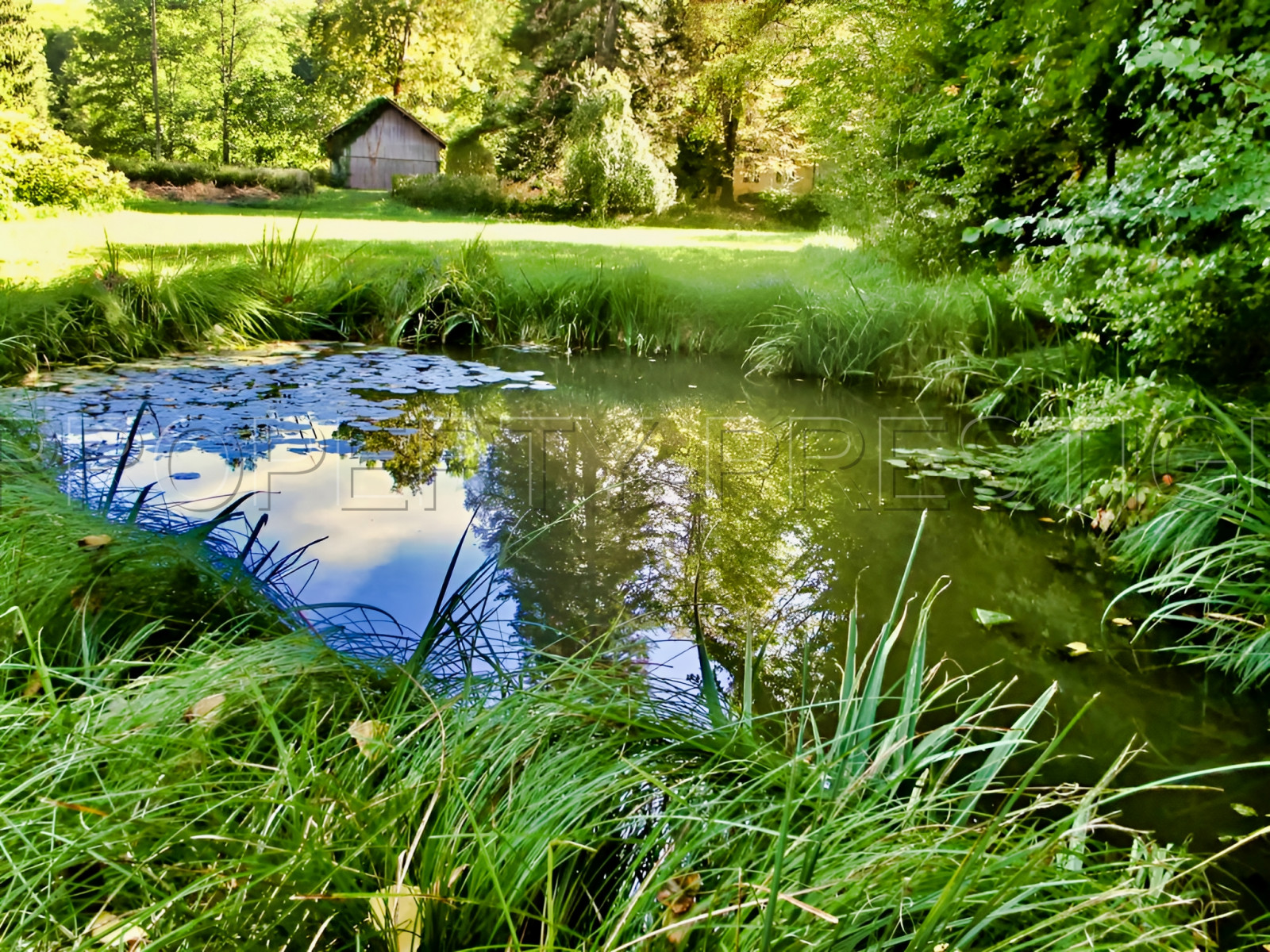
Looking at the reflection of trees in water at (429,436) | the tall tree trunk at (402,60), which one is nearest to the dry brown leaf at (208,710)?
the reflection of trees in water at (429,436)

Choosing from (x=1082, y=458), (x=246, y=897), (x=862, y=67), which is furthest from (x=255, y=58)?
(x=246, y=897)

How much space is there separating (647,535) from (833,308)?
8.78ft

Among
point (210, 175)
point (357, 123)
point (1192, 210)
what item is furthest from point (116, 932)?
point (357, 123)

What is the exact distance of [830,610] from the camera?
1774 millimetres

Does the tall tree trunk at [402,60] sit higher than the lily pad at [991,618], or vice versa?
the tall tree trunk at [402,60]

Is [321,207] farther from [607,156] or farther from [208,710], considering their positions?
[208,710]

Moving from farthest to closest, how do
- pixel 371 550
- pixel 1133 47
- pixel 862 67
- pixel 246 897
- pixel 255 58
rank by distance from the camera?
pixel 255 58
pixel 862 67
pixel 1133 47
pixel 371 550
pixel 246 897

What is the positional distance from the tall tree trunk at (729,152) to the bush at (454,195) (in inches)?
132

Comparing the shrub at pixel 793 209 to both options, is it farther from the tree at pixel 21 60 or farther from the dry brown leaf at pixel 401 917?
the dry brown leaf at pixel 401 917

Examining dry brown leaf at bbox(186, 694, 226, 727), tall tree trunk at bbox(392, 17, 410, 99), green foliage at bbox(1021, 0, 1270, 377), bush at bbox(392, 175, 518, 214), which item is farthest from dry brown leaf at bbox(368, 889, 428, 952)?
tall tree trunk at bbox(392, 17, 410, 99)

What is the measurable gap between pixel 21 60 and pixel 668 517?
7666mm

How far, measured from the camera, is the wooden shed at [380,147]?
11.6m

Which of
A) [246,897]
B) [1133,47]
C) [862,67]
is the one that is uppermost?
[862,67]

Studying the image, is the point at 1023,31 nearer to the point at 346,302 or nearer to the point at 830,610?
the point at 830,610
